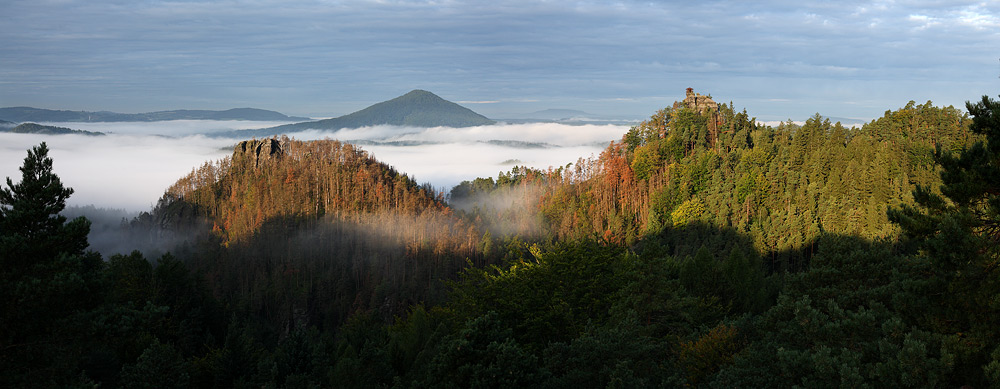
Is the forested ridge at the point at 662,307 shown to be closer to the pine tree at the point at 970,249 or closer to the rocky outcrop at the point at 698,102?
the pine tree at the point at 970,249

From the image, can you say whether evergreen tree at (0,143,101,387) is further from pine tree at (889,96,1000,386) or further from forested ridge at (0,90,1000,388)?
pine tree at (889,96,1000,386)

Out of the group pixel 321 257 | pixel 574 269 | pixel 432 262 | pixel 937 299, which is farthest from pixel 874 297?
pixel 321 257

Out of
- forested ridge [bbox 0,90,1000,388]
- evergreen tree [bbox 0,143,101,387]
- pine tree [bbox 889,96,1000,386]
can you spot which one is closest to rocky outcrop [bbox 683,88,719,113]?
forested ridge [bbox 0,90,1000,388]

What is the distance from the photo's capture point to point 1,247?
19906 millimetres

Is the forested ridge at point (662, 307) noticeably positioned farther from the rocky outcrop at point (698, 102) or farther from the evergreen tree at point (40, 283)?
the rocky outcrop at point (698, 102)

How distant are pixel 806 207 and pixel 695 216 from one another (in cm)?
1854

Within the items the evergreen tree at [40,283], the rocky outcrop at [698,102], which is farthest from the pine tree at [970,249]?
the rocky outcrop at [698,102]

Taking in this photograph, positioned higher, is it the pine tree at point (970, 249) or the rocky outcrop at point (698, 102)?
the rocky outcrop at point (698, 102)

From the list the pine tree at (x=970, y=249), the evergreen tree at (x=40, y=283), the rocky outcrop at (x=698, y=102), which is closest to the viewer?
the pine tree at (x=970, y=249)

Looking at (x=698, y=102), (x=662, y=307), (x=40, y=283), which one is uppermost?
(x=698, y=102)

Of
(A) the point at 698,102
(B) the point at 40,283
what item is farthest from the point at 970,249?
(A) the point at 698,102

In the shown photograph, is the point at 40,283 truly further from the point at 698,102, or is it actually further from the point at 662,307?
the point at 698,102

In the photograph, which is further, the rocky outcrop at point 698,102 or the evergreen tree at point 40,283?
the rocky outcrop at point 698,102

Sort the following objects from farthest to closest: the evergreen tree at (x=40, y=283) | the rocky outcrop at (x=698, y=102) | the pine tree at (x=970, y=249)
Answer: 1. the rocky outcrop at (x=698, y=102)
2. the evergreen tree at (x=40, y=283)
3. the pine tree at (x=970, y=249)
